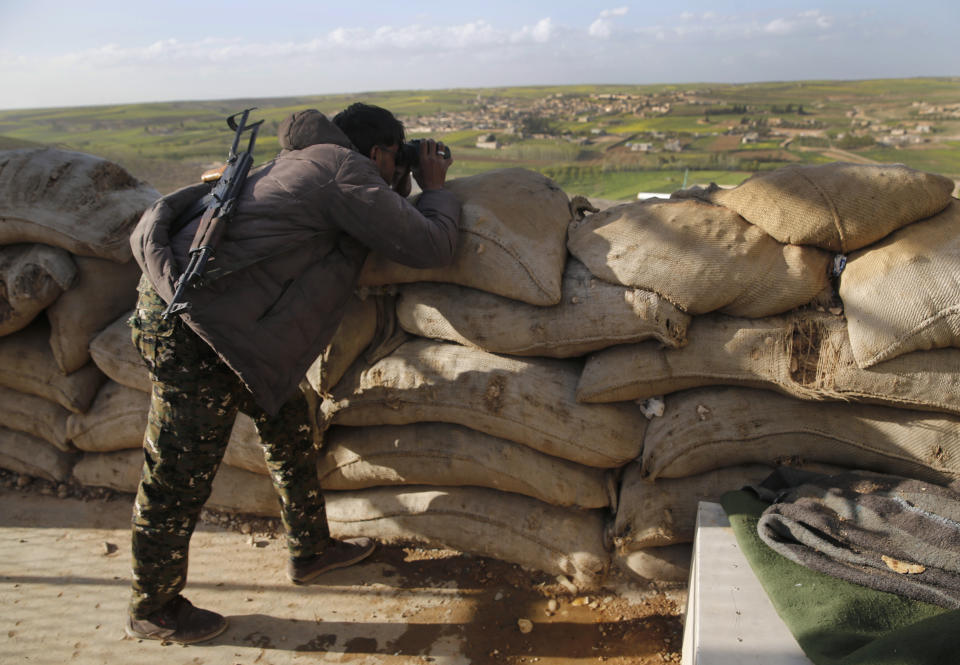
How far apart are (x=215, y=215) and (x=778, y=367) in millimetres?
1761

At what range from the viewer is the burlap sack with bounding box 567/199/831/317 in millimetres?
2010

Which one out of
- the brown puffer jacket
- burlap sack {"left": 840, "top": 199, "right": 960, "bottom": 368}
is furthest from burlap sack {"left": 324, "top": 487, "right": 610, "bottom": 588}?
burlap sack {"left": 840, "top": 199, "right": 960, "bottom": 368}

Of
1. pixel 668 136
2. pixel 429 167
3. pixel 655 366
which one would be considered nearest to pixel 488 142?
pixel 668 136

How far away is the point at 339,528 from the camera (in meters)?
2.57

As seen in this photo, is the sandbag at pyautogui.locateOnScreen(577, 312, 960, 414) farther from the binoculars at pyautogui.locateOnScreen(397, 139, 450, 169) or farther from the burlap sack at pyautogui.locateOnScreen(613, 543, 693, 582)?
the binoculars at pyautogui.locateOnScreen(397, 139, 450, 169)

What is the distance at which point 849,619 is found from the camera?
1.37 metres

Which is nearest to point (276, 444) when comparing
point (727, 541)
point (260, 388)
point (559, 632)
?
point (260, 388)

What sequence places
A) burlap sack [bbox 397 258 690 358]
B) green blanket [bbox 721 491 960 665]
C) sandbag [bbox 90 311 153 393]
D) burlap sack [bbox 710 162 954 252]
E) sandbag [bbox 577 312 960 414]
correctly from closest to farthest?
green blanket [bbox 721 491 960 665], sandbag [bbox 577 312 960 414], burlap sack [bbox 710 162 954 252], burlap sack [bbox 397 258 690 358], sandbag [bbox 90 311 153 393]

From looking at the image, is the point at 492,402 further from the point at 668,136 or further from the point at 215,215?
the point at 668,136

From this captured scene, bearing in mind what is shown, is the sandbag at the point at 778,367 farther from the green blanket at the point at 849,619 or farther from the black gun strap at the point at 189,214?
the black gun strap at the point at 189,214

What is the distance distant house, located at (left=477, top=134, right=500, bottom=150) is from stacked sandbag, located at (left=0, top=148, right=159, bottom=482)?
117 inches

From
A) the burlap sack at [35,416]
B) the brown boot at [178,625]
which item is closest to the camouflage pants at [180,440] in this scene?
the brown boot at [178,625]

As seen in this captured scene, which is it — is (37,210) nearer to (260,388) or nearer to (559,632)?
(260,388)

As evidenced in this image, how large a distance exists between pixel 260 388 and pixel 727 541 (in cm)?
140
